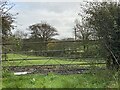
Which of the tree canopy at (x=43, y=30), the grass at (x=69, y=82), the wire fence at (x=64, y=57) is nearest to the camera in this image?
the grass at (x=69, y=82)

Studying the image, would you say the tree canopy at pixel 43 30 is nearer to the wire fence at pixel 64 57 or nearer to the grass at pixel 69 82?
the wire fence at pixel 64 57

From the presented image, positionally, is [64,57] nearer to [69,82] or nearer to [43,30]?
[69,82]

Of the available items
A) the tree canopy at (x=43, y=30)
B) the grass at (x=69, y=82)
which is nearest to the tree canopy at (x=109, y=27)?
the grass at (x=69, y=82)

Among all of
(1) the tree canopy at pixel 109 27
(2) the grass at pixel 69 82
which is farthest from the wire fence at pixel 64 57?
(2) the grass at pixel 69 82

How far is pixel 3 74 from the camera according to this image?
10656 mm

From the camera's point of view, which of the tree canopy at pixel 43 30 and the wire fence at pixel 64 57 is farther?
the tree canopy at pixel 43 30

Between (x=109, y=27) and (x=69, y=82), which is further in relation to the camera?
(x=109, y=27)

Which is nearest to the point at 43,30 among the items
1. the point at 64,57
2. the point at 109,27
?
the point at 64,57

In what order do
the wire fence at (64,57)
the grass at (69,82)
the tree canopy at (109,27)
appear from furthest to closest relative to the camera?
the wire fence at (64,57)
the tree canopy at (109,27)
the grass at (69,82)

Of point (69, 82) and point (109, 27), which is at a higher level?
point (109, 27)

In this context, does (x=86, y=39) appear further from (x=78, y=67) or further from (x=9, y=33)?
(x=9, y=33)

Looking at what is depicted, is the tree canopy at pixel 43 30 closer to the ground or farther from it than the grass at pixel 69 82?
farther from it

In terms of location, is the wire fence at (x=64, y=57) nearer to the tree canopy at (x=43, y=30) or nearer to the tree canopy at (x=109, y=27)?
the tree canopy at (x=109, y=27)

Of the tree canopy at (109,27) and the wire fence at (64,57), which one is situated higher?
the tree canopy at (109,27)
